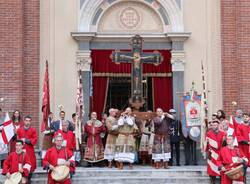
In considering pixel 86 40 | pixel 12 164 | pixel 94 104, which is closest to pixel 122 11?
pixel 86 40

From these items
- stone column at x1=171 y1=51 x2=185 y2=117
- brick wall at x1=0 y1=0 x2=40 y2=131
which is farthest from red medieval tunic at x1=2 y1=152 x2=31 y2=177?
stone column at x1=171 y1=51 x2=185 y2=117

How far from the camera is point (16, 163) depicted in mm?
11977

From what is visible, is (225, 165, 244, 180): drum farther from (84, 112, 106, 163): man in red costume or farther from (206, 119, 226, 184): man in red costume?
(84, 112, 106, 163): man in red costume

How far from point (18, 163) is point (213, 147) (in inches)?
183

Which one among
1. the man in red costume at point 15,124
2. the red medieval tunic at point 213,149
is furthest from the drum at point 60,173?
the red medieval tunic at point 213,149

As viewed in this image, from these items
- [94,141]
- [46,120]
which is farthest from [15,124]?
[94,141]

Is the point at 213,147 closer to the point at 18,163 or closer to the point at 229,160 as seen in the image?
the point at 229,160

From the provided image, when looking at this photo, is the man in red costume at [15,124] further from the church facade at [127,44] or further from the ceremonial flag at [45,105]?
the church facade at [127,44]

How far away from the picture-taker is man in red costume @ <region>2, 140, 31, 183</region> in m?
Answer: 11.9

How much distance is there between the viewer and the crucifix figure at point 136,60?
15867 millimetres

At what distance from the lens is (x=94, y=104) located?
1741 centimetres

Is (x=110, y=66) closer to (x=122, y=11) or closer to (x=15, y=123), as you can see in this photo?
(x=122, y=11)

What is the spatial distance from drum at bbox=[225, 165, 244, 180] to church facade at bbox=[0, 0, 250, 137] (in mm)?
4995

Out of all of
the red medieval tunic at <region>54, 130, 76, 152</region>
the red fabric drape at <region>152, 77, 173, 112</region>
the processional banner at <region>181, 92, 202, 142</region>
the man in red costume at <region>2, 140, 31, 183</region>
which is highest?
the red fabric drape at <region>152, 77, 173, 112</region>
